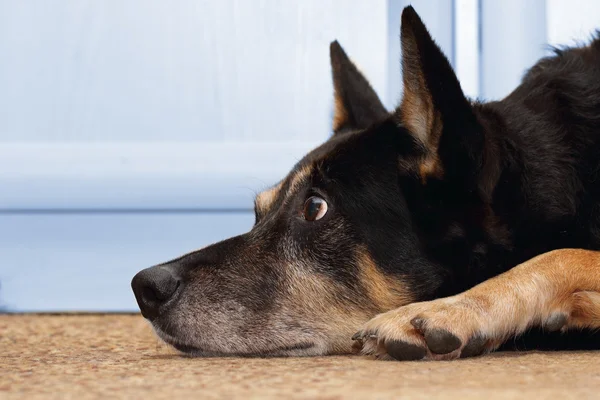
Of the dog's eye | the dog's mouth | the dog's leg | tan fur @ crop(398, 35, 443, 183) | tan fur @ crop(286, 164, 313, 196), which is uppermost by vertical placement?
tan fur @ crop(398, 35, 443, 183)

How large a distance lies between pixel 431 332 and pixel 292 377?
41 cm

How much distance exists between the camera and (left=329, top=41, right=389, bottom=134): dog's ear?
284cm

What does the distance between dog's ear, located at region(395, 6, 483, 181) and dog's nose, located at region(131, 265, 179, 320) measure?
76cm

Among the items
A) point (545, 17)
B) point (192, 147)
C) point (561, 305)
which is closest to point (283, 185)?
point (561, 305)

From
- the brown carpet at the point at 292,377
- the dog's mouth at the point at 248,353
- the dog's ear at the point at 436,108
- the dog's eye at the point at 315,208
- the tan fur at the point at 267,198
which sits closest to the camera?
the brown carpet at the point at 292,377

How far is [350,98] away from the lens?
9.39 ft

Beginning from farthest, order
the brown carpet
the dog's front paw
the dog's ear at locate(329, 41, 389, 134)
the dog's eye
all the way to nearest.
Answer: the dog's ear at locate(329, 41, 389, 134) < the dog's eye < the dog's front paw < the brown carpet

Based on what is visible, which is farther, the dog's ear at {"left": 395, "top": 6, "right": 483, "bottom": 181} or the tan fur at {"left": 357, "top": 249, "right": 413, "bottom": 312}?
the tan fur at {"left": 357, "top": 249, "right": 413, "bottom": 312}

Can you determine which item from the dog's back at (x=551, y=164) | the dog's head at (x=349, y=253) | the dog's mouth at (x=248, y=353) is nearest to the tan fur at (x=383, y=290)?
the dog's head at (x=349, y=253)

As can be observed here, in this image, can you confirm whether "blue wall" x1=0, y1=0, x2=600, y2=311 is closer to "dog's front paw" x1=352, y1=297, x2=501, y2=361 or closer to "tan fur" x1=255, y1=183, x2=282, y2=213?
"tan fur" x1=255, y1=183, x2=282, y2=213

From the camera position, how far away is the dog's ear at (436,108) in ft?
6.52

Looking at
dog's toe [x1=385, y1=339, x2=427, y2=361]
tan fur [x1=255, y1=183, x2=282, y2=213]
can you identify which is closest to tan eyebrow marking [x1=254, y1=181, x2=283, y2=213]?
tan fur [x1=255, y1=183, x2=282, y2=213]

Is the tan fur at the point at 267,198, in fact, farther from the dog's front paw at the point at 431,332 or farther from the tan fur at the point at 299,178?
the dog's front paw at the point at 431,332

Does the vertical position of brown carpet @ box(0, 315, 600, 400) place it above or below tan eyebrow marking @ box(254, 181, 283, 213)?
below
